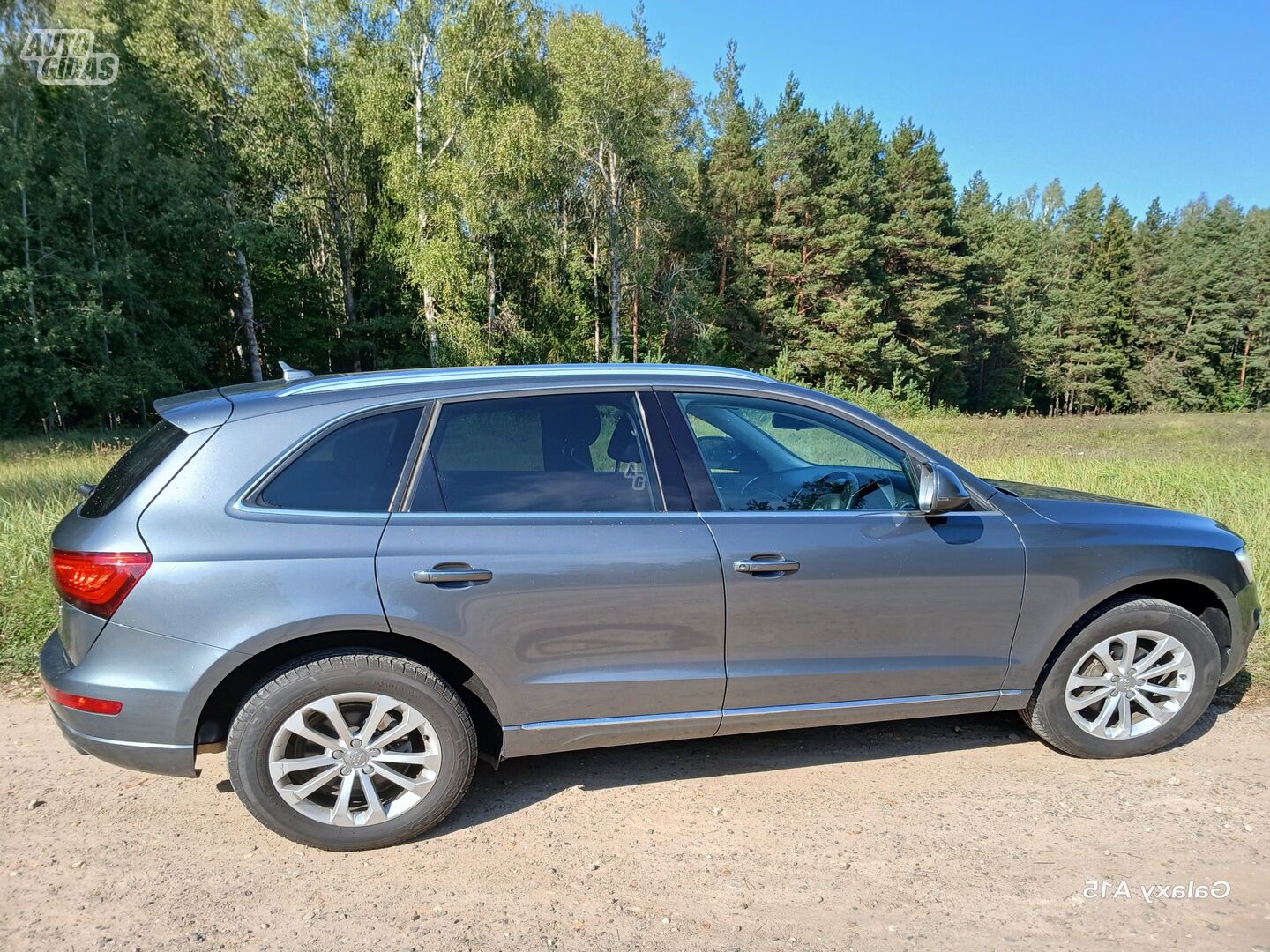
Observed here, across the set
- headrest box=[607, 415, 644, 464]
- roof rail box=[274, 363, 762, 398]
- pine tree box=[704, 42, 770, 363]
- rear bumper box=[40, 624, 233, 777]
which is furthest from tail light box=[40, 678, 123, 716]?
pine tree box=[704, 42, 770, 363]

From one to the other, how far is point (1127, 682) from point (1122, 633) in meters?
0.24

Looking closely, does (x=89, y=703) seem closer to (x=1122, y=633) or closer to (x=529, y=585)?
(x=529, y=585)

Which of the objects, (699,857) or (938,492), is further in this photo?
(938,492)

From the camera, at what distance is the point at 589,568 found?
9.82 ft

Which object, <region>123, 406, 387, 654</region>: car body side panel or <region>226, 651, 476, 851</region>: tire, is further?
<region>226, 651, 476, 851</region>: tire

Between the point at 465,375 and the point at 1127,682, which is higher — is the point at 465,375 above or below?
above

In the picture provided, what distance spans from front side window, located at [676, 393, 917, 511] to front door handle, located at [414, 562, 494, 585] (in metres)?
0.98

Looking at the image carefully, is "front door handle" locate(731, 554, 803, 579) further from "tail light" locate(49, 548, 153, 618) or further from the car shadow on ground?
"tail light" locate(49, 548, 153, 618)

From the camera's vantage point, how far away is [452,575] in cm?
290

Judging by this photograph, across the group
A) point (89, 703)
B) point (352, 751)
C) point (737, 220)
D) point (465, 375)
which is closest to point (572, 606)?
point (352, 751)

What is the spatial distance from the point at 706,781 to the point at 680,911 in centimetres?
87

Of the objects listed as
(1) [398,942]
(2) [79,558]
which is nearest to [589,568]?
(1) [398,942]

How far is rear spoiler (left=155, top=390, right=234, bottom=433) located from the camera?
2.97m

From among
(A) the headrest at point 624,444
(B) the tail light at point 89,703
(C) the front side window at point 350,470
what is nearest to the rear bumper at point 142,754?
(B) the tail light at point 89,703
